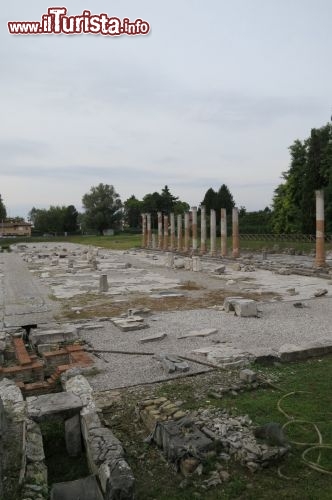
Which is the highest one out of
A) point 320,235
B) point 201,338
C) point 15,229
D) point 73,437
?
point 15,229

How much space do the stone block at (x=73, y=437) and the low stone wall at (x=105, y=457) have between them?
0.09m

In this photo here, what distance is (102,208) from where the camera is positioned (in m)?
92.4

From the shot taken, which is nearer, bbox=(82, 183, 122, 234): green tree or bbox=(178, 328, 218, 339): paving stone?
bbox=(178, 328, 218, 339): paving stone

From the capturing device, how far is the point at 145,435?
4883 millimetres

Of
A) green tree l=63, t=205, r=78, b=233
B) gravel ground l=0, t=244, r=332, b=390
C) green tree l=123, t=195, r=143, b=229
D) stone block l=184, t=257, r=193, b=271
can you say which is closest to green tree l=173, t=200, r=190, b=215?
green tree l=123, t=195, r=143, b=229

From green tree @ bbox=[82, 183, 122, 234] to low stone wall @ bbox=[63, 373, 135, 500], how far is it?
86.7 metres

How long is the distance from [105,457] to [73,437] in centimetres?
104

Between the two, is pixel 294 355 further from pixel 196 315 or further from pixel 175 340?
pixel 196 315

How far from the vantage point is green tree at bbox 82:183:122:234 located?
91.4 m

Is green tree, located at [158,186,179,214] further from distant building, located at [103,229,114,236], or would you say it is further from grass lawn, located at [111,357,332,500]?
grass lawn, located at [111,357,332,500]

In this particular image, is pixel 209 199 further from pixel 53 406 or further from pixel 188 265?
pixel 53 406

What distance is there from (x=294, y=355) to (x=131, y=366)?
2670 mm

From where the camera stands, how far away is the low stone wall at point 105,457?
363cm

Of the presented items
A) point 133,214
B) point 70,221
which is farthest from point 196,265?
point 70,221
